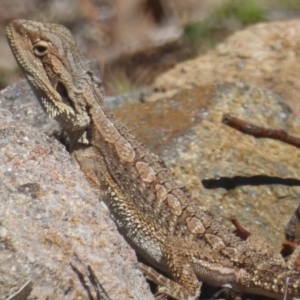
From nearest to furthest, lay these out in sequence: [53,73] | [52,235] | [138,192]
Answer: [52,235], [138,192], [53,73]

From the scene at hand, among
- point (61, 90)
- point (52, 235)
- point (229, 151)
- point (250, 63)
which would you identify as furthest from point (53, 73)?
point (250, 63)

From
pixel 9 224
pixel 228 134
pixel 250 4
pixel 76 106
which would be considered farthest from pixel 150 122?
pixel 250 4

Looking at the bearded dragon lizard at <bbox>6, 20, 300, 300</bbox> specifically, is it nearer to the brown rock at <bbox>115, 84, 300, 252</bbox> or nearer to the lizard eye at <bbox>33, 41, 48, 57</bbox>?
the lizard eye at <bbox>33, 41, 48, 57</bbox>

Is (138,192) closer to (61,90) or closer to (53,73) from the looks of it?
(61,90)

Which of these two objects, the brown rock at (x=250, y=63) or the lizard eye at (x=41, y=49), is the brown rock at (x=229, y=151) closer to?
the brown rock at (x=250, y=63)

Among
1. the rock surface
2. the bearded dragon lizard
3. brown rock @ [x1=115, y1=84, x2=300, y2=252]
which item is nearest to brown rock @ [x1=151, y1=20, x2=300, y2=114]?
brown rock @ [x1=115, y1=84, x2=300, y2=252]

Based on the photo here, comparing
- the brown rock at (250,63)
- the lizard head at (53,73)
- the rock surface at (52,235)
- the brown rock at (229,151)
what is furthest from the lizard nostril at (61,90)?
the brown rock at (250,63)
